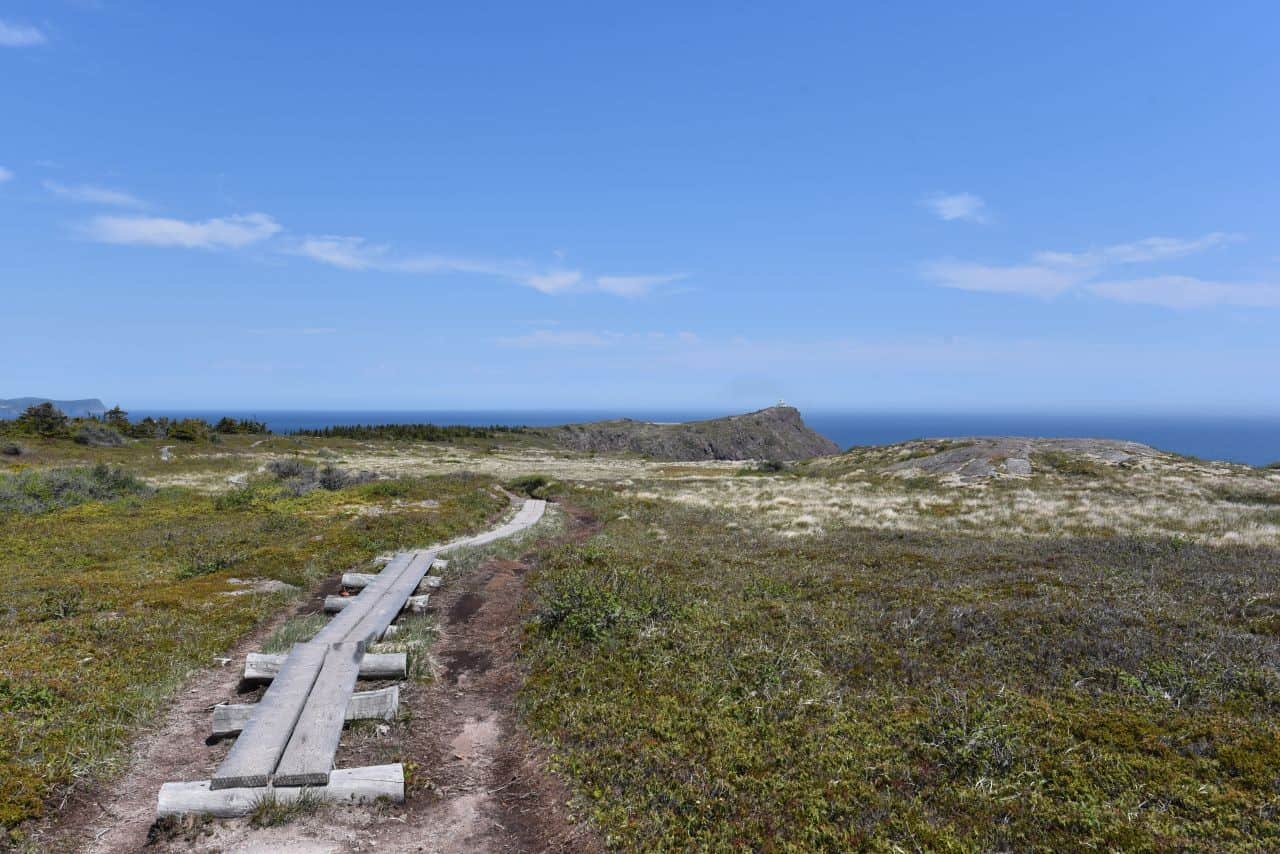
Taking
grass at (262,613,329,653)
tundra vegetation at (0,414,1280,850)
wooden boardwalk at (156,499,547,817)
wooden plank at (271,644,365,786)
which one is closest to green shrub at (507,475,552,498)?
tundra vegetation at (0,414,1280,850)

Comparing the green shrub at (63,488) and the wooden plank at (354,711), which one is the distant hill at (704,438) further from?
the wooden plank at (354,711)

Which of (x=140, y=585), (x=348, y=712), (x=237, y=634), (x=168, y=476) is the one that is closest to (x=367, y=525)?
(x=140, y=585)

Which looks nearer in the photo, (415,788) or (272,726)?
(415,788)

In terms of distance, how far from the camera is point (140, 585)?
1556 cm

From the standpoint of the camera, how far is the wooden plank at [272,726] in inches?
288

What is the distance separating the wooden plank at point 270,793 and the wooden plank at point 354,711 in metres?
1.61

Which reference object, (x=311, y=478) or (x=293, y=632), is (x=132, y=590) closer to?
(x=293, y=632)

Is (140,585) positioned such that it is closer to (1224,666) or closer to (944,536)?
(1224,666)

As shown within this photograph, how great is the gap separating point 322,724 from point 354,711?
2.65ft

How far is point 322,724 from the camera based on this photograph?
28.1 ft

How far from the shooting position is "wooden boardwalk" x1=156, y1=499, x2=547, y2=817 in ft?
23.6

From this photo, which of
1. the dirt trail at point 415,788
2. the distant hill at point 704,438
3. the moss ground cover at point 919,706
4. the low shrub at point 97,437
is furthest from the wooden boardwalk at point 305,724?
the distant hill at point 704,438

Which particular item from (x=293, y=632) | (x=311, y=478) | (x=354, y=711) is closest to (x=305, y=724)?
(x=354, y=711)

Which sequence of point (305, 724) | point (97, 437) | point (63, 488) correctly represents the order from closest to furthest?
point (305, 724)
point (63, 488)
point (97, 437)
